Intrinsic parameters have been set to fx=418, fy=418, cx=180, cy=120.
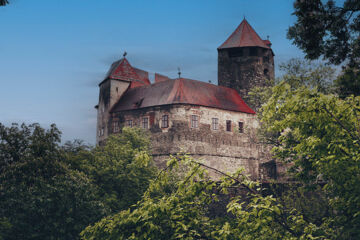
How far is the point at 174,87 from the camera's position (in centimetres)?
4159

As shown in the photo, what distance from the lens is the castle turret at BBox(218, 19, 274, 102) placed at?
45500 mm

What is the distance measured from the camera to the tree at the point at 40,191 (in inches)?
797

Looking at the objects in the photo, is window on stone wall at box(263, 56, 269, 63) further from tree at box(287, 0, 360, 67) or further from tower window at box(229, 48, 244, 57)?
tree at box(287, 0, 360, 67)

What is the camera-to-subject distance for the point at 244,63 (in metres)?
45.8

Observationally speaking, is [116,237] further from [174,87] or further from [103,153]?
[174,87]

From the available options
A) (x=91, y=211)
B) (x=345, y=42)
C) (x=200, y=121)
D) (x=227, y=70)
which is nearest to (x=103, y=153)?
(x=91, y=211)

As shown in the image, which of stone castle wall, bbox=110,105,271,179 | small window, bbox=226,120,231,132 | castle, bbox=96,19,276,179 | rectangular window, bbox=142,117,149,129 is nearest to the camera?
stone castle wall, bbox=110,105,271,179

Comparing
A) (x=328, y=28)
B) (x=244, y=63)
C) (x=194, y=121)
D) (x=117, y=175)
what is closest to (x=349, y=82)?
(x=328, y=28)

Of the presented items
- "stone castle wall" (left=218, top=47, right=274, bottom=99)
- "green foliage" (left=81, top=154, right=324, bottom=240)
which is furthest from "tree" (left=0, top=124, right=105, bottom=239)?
"stone castle wall" (left=218, top=47, right=274, bottom=99)

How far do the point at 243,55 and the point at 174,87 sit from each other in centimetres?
956

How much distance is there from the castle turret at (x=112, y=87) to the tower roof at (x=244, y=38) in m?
10.6

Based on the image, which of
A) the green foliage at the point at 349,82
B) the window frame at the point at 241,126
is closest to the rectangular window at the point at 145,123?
the window frame at the point at 241,126

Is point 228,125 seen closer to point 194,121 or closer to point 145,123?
point 194,121

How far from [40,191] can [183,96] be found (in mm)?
21805
